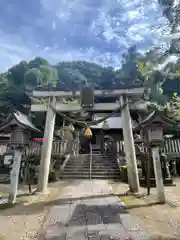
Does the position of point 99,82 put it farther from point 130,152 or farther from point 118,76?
point 130,152

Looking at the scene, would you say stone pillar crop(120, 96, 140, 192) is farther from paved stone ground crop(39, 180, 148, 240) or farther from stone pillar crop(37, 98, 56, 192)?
stone pillar crop(37, 98, 56, 192)

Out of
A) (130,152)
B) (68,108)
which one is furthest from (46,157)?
(130,152)

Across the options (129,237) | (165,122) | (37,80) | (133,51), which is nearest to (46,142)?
(165,122)

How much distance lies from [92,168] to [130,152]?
18.7ft

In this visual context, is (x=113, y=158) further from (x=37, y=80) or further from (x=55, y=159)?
(x=37, y=80)

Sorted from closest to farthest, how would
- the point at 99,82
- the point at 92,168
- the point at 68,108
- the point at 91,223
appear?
the point at 91,223
the point at 68,108
the point at 92,168
the point at 99,82

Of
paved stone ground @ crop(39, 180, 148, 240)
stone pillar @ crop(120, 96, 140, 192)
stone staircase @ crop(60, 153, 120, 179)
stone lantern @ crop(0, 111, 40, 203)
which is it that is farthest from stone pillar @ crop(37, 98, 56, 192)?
stone staircase @ crop(60, 153, 120, 179)

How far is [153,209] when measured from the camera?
491 centimetres

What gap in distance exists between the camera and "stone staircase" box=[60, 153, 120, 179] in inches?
456

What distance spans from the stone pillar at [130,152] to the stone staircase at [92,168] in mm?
4208

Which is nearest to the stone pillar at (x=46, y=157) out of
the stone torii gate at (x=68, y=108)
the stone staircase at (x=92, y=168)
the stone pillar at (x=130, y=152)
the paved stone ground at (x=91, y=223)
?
the stone torii gate at (x=68, y=108)

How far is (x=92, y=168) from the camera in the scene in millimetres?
12516

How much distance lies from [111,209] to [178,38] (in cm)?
486

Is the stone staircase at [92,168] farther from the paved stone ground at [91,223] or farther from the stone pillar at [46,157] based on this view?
the paved stone ground at [91,223]
